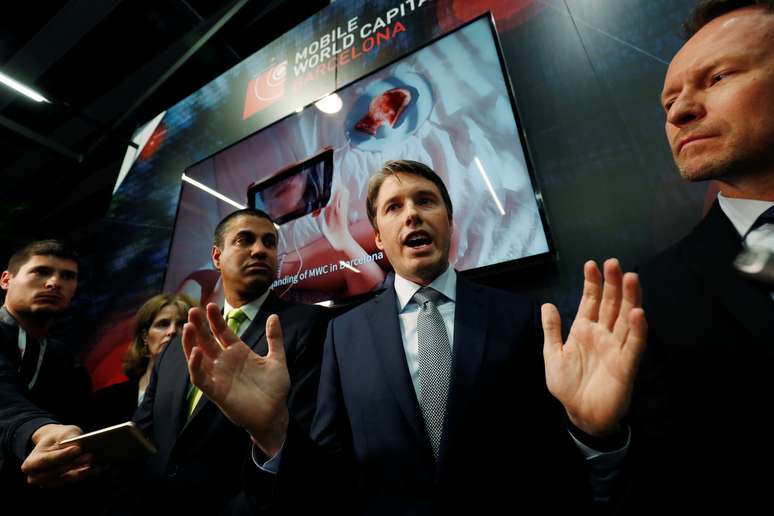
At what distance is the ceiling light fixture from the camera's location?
4.44 m

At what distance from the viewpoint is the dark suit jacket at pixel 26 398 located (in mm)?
1493

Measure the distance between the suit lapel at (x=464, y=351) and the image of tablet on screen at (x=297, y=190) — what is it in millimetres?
1606

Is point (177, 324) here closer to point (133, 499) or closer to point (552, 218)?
point (133, 499)

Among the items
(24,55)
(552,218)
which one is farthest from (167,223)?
(552,218)

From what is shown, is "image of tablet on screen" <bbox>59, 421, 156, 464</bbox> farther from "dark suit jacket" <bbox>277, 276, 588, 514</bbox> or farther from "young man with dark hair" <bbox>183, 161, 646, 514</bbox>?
"dark suit jacket" <bbox>277, 276, 588, 514</bbox>

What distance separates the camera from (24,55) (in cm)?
458

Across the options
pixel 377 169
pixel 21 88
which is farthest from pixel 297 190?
pixel 21 88

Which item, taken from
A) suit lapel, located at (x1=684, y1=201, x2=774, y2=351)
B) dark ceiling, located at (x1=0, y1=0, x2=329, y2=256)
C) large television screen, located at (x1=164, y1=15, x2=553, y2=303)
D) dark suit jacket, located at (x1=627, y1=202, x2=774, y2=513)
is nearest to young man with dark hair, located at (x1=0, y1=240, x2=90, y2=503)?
large television screen, located at (x1=164, y1=15, x2=553, y2=303)

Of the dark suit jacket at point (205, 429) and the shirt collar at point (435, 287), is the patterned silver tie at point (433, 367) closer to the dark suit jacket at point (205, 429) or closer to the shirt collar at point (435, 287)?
the shirt collar at point (435, 287)

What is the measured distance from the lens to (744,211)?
3.26ft

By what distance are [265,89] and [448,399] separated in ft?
11.9

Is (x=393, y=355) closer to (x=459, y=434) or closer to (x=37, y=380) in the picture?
(x=459, y=434)

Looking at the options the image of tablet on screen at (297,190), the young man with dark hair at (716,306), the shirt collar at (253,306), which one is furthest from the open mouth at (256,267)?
the young man with dark hair at (716,306)

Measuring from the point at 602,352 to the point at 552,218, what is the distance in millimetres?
1183
